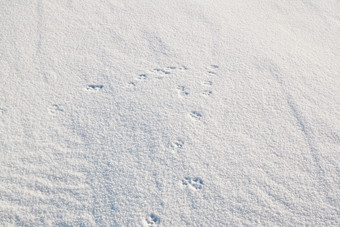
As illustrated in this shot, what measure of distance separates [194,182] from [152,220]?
9.9 inches

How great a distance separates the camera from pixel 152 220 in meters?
1.06

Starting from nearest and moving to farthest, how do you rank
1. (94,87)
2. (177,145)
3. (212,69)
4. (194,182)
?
(194,182), (177,145), (94,87), (212,69)

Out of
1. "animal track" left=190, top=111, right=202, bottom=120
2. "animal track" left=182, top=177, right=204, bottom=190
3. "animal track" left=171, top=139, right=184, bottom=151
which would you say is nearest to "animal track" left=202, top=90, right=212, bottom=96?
"animal track" left=190, top=111, right=202, bottom=120

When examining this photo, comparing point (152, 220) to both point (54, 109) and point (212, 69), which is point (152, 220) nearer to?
point (54, 109)

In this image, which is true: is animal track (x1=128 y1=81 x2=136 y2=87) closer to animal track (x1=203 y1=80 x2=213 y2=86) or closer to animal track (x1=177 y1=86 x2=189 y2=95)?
animal track (x1=177 y1=86 x2=189 y2=95)

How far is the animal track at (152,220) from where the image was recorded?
3.43 feet

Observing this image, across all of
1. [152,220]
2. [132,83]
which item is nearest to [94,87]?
[132,83]

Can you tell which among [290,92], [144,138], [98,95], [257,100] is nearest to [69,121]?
[98,95]

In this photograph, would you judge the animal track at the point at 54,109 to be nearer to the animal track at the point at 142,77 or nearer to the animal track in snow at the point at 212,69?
the animal track at the point at 142,77

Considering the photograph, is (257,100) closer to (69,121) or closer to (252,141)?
(252,141)

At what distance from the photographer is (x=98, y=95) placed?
150cm

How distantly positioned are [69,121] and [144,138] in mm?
421

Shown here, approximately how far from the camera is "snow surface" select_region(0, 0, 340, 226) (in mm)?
1108

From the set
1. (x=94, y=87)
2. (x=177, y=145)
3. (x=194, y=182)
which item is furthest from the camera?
(x=94, y=87)
